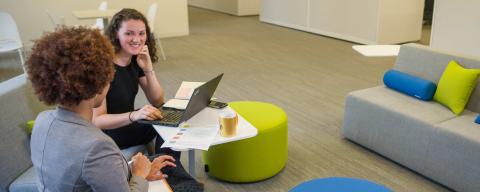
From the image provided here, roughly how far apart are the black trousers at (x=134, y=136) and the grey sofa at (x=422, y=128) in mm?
1527

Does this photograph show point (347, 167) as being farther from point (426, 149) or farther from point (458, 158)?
point (458, 158)

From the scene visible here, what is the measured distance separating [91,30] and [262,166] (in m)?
1.69

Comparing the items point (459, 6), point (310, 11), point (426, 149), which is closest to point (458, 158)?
point (426, 149)

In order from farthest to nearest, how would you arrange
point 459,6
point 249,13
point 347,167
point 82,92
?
point 249,13
point 459,6
point 347,167
point 82,92

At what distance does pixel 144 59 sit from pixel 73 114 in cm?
116

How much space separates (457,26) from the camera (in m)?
5.30

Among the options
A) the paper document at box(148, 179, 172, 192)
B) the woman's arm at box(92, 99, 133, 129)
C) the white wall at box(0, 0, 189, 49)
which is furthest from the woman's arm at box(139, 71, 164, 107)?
the white wall at box(0, 0, 189, 49)

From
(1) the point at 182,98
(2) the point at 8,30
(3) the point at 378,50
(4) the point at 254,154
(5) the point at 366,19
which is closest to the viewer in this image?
(1) the point at 182,98

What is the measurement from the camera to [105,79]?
1378mm

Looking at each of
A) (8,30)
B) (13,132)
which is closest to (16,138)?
(13,132)

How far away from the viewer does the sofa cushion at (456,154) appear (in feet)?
8.37

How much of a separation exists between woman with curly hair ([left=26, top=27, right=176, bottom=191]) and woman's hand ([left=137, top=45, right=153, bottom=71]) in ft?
3.48

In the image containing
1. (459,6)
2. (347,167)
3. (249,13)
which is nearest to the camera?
(347,167)

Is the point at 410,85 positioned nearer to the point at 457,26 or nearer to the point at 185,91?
the point at 185,91
